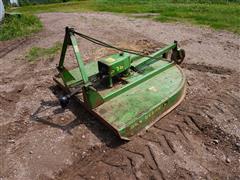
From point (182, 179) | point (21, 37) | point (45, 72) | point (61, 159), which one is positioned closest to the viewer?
point (182, 179)

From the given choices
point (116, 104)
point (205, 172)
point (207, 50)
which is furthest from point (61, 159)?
point (207, 50)

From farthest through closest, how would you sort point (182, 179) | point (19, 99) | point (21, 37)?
point (21, 37)
point (19, 99)
point (182, 179)

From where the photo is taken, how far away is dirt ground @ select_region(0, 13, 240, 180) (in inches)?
142

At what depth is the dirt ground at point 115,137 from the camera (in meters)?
3.62

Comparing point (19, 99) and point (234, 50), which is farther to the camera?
point (234, 50)

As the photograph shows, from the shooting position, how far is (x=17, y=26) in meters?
9.72

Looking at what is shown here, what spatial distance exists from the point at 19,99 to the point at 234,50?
5.49 meters

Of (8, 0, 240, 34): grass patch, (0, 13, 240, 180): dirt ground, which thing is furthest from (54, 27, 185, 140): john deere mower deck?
(8, 0, 240, 34): grass patch

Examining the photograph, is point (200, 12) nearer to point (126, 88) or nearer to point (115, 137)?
point (126, 88)

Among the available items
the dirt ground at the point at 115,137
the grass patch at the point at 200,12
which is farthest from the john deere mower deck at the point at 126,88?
the grass patch at the point at 200,12

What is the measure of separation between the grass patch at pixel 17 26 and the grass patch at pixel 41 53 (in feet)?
5.56

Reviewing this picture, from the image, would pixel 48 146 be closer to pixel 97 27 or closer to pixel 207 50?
pixel 207 50

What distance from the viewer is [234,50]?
23.8 ft

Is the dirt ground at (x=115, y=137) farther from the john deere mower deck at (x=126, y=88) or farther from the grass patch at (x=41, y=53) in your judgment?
the grass patch at (x=41, y=53)
